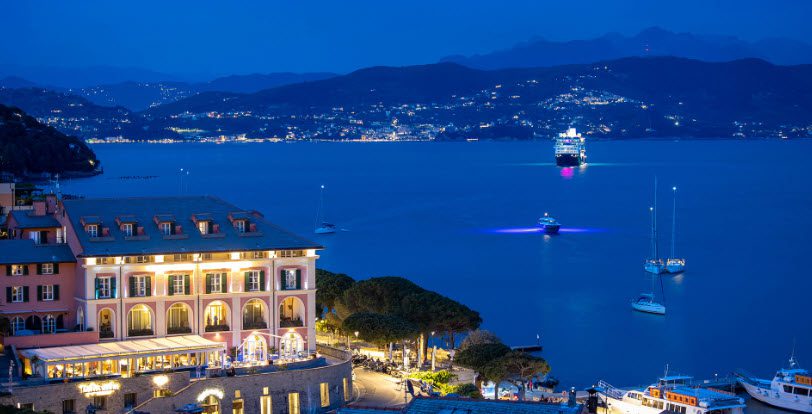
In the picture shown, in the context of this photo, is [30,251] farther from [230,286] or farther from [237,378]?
[237,378]

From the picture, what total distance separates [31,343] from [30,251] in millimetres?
2972

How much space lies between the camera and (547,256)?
77000 mm

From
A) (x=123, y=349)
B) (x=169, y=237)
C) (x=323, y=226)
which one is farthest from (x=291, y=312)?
(x=323, y=226)

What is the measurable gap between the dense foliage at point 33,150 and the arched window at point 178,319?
86.7 metres

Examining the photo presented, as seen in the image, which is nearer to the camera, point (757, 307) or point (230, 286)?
point (230, 286)

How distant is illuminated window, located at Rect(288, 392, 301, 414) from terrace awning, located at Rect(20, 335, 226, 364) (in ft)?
6.69

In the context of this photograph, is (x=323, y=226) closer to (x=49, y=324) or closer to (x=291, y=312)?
(x=291, y=312)

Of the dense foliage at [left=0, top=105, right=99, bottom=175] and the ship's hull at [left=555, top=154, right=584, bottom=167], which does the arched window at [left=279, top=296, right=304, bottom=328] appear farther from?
the ship's hull at [left=555, top=154, right=584, bottom=167]

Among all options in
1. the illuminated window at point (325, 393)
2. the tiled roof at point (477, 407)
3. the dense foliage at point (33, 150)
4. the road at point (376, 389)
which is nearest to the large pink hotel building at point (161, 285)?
the road at point (376, 389)

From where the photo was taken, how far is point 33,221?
3170cm

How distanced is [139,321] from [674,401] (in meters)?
14.6

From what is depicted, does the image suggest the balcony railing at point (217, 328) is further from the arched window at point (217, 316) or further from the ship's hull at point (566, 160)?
the ship's hull at point (566, 160)

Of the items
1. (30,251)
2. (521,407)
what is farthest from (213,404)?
(521,407)

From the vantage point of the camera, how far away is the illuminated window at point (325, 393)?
27062 mm
